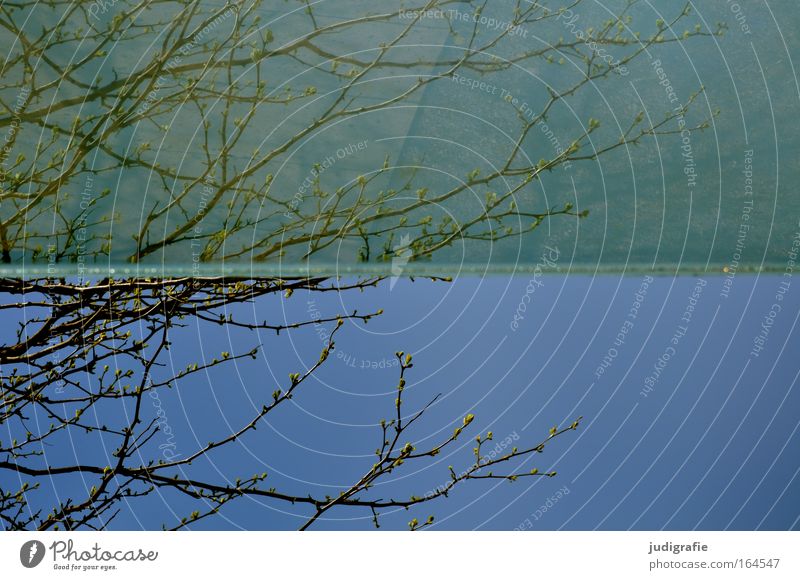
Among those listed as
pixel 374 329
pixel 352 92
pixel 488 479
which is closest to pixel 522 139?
pixel 352 92

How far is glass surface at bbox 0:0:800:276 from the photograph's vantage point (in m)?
1.45

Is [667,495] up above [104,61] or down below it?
below

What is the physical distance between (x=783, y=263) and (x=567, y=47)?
A: 465 millimetres

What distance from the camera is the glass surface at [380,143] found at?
4.75 ft

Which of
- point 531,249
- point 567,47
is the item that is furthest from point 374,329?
point 567,47

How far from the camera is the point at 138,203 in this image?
4.74ft

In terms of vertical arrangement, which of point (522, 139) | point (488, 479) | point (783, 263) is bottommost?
point (488, 479)

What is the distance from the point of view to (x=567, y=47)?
1517mm

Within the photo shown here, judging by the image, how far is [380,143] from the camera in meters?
1.49
